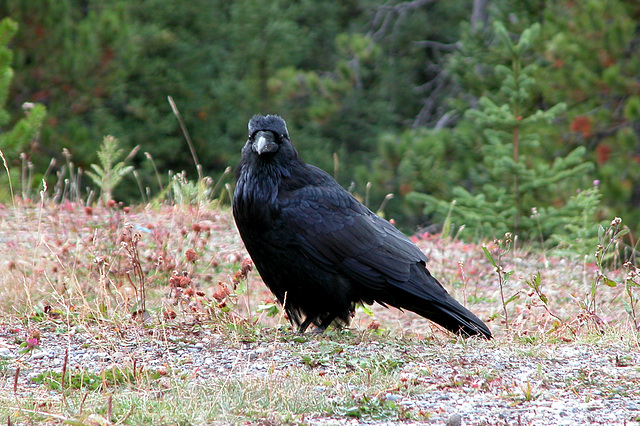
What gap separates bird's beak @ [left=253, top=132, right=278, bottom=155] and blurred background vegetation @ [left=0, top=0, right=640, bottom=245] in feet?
10.0

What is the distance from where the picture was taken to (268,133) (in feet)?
17.0

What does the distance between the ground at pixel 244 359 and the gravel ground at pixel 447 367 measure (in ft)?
0.03

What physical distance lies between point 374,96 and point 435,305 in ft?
52.2

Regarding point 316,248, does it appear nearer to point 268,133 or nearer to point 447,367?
point 268,133

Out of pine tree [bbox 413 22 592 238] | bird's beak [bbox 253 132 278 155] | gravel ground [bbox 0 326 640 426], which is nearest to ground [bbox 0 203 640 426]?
gravel ground [bbox 0 326 640 426]

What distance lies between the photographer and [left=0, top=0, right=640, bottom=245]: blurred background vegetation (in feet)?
29.8

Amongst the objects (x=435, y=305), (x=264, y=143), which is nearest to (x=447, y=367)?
(x=435, y=305)

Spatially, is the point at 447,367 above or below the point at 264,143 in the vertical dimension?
below

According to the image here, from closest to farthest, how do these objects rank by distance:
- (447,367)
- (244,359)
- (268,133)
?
(447,367), (244,359), (268,133)

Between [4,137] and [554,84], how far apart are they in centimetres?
782

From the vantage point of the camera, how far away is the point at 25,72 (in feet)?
47.4

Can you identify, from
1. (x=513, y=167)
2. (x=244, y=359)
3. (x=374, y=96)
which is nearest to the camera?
(x=244, y=359)

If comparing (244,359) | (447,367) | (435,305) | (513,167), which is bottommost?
(244,359)

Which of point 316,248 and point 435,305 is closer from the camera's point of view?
point 316,248
